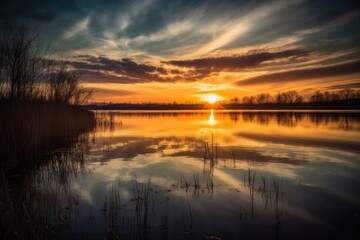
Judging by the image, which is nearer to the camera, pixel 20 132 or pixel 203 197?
pixel 203 197

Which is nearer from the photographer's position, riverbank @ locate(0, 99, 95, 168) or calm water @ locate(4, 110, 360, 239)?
calm water @ locate(4, 110, 360, 239)

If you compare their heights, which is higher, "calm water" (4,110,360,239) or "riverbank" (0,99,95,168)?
"riverbank" (0,99,95,168)

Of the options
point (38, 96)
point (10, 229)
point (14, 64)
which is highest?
point (14, 64)

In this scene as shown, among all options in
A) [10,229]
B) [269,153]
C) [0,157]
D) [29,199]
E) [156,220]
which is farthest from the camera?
[269,153]

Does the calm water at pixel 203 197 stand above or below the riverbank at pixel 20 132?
below

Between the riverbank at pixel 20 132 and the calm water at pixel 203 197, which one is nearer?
the calm water at pixel 203 197

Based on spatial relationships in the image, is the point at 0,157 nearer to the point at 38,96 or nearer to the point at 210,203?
the point at 38,96

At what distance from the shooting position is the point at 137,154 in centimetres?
1077

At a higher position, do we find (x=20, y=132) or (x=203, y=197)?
(x=20, y=132)

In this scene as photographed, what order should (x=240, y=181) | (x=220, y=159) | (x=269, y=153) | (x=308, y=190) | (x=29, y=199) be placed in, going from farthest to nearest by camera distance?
1. (x=269, y=153)
2. (x=220, y=159)
3. (x=240, y=181)
4. (x=308, y=190)
5. (x=29, y=199)

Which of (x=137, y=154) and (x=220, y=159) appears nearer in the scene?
(x=220, y=159)

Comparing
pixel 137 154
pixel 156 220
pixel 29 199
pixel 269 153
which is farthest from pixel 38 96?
pixel 269 153

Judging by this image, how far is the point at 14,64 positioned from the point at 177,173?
29.4 ft

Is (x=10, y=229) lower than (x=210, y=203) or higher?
higher
